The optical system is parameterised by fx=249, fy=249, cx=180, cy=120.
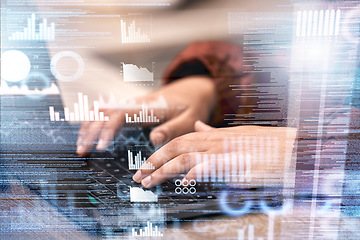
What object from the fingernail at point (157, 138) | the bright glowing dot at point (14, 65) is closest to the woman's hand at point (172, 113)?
the fingernail at point (157, 138)

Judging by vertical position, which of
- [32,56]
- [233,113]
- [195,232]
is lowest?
[195,232]

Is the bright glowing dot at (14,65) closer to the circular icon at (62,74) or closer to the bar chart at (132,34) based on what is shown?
the circular icon at (62,74)

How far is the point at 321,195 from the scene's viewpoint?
0.52 metres

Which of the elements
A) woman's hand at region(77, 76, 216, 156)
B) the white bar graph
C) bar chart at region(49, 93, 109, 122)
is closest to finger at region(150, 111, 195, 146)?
woman's hand at region(77, 76, 216, 156)

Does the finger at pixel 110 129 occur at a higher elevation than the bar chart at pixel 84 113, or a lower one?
lower

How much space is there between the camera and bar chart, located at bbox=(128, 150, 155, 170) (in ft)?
1.65

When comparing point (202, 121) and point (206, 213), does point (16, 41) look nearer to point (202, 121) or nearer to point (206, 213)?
point (202, 121)

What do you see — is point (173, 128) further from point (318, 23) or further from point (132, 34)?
point (318, 23)

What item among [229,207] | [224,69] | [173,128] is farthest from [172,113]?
[229,207]

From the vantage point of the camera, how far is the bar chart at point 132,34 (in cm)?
46

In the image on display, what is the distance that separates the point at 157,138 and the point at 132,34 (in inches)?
8.0

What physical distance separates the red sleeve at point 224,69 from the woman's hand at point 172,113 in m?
0.02

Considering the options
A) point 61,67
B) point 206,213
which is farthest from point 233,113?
point 61,67

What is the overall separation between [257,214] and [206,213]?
11cm
